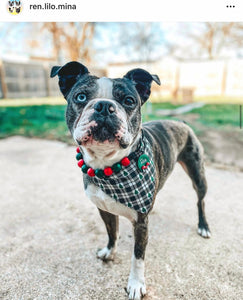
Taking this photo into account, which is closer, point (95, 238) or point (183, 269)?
point (183, 269)

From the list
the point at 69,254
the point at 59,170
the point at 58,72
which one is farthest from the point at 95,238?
the point at 59,170

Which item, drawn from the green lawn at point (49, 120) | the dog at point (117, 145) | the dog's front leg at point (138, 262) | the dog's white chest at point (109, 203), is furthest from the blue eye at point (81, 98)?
the green lawn at point (49, 120)

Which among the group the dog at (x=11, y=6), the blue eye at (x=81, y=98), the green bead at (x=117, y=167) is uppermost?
the dog at (x=11, y=6)

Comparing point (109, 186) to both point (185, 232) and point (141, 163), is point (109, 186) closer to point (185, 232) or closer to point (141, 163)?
point (141, 163)

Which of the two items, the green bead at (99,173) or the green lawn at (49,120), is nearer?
the green bead at (99,173)

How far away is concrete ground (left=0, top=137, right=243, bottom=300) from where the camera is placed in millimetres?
1902

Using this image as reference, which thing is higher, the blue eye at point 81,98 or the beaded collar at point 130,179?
the blue eye at point 81,98

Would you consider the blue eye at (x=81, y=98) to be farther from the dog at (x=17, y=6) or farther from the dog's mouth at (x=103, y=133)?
the dog at (x=17, y=6)

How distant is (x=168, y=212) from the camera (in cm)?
299

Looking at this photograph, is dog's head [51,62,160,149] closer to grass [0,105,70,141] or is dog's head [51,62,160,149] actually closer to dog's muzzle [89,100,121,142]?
dog's muzzle [89,100,121,142]

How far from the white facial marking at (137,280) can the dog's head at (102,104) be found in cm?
100

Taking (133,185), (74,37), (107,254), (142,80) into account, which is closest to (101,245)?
(107,254)

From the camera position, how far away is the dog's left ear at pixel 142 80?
1.80 m

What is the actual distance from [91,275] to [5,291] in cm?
69
